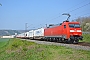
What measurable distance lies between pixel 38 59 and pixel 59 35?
746 inches

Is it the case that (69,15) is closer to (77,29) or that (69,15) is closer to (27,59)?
(77,29)

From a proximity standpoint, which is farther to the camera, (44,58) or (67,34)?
(67,34)

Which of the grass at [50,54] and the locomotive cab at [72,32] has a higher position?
the locomotive cab at [72,32]

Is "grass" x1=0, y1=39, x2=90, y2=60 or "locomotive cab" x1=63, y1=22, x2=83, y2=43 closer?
"grass" x1=0, y1=39, x2=90, y2=60

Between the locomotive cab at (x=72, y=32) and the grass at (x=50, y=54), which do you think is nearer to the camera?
the grass at (x=50, y=54)

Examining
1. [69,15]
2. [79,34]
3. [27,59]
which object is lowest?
[27,59]

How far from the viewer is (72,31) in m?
28.4

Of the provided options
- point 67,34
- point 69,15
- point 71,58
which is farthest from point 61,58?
point 69,15

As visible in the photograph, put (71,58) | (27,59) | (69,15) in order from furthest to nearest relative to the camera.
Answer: (69,15), (27,59), (71,58)

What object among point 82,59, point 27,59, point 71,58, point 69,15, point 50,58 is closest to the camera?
point 82,59

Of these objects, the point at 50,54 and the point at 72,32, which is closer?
the point at 50,54

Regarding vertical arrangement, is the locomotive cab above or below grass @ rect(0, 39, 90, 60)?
above

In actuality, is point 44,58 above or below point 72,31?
below

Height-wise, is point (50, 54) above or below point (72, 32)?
below
